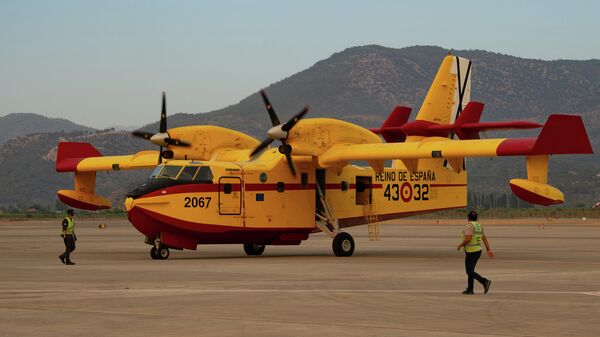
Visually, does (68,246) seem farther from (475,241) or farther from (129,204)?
(475,241)

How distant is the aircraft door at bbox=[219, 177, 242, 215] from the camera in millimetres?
32875

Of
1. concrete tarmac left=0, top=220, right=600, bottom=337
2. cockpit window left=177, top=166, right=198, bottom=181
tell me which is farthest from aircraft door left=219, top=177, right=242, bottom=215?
concrete tarmac left=0, top=220, right=600, bottom=337

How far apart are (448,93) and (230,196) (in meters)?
10.4

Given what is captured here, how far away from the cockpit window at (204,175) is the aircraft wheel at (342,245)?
16.3ft

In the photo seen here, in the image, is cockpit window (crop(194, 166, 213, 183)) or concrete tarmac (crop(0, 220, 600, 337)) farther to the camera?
cockpit window (crop(194, 166, 213, 183))

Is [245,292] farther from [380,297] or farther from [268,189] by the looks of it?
[268,189]

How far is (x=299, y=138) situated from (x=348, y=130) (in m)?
1.92

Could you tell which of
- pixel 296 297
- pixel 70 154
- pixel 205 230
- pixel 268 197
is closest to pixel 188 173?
pixel 205 230

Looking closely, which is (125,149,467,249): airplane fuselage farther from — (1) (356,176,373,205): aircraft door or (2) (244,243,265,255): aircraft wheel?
(2) (244,243,265,255): aircraft wheel

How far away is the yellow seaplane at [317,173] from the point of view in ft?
101

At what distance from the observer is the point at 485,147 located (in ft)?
99.2

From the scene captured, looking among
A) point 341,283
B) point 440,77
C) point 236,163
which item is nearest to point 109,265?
point 236,163

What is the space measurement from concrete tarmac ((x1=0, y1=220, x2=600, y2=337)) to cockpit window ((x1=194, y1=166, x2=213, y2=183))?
8.69ft

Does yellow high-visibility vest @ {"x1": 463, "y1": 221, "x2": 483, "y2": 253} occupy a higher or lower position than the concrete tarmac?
higher
